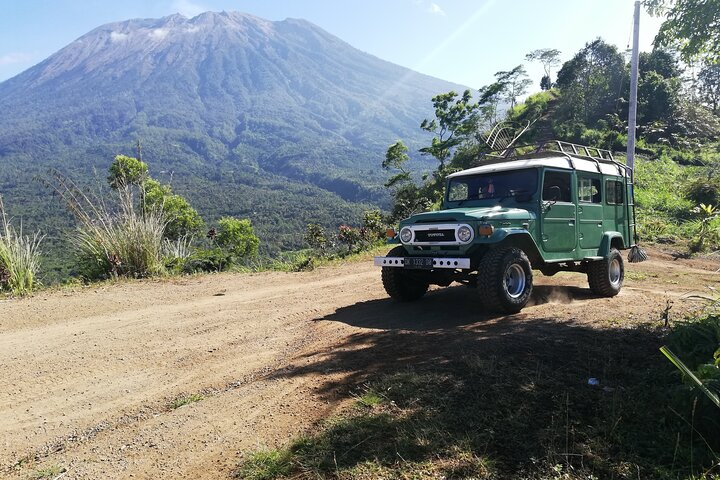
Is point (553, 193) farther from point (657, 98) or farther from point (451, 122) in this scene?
point (657, 98)

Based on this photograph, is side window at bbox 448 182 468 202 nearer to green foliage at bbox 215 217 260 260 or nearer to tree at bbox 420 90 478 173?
green foliage at bbox 215 217 260 260

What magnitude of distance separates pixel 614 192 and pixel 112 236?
29.0 feet

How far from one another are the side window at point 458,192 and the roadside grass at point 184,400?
4.68 metres

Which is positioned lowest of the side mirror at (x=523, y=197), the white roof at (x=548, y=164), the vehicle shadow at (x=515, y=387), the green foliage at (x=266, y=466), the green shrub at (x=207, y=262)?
the green foliage at (x=266, y=466)

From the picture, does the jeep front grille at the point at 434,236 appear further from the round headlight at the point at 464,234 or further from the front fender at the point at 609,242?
the front fender at the point at 609,242

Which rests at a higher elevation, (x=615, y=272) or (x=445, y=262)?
(x=445, y=262)

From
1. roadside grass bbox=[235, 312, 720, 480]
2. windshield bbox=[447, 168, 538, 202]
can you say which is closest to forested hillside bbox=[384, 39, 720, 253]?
windshield bbox=[447, 168, 538, 202]

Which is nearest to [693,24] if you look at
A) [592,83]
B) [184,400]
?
[184,400]

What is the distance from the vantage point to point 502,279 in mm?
5195

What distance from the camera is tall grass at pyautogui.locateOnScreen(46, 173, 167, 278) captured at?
822 cm

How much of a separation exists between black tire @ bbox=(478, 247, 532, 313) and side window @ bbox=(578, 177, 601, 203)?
7.01ft

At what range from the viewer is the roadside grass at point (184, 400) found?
11.0 ft

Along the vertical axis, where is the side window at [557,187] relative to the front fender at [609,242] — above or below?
above

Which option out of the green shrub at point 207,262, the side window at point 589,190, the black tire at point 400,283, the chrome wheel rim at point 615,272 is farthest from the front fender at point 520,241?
the green shrub at point 207,262
